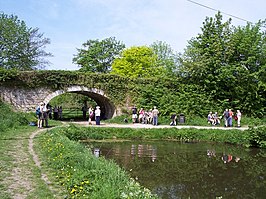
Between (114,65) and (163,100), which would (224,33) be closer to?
(163,100)

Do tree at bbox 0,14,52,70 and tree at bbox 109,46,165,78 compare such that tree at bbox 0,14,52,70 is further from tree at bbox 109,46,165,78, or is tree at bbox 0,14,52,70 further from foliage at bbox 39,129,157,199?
foliage at bbox 39,129,157,199

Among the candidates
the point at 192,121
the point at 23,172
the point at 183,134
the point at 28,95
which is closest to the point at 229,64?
the point at 192,121

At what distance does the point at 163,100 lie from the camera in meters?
24.7

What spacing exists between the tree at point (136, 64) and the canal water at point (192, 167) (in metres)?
26.0

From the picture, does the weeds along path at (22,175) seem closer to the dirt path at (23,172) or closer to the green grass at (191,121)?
the dirt path at (23,172)

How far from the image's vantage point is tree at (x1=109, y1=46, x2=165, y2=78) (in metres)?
41.8

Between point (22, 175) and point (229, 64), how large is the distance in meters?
21.8

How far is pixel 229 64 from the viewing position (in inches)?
1004

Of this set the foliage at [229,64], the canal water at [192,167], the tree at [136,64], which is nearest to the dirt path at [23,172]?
the canal water at [192,167]

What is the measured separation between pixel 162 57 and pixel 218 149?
121 feet

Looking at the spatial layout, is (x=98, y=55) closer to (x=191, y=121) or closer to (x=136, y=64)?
(x=136, y=64)

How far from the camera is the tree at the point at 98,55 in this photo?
4700 centimetres

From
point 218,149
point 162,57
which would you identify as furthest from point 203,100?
point 162,57

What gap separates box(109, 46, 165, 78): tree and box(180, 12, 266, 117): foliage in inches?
610
